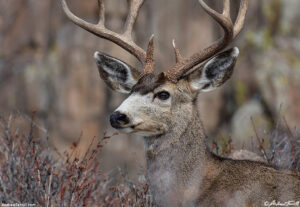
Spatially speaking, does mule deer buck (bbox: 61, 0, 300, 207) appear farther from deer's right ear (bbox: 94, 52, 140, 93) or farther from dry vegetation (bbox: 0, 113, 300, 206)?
dry vegetation (bbox: 0, 113, 300, 206)

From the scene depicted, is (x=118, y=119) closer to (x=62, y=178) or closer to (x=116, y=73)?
(x=116, y=73)

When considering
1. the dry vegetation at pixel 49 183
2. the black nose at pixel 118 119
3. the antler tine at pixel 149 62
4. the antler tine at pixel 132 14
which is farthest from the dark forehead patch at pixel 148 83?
the antler tine at pixel 132 14

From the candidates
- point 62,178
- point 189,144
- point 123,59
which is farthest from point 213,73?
point 123,59

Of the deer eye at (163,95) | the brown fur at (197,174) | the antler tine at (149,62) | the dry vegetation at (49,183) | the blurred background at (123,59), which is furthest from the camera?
the blurred background at (123,59)

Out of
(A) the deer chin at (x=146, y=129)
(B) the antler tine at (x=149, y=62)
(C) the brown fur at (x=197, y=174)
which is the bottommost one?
(C) the brown fur at (x=197, y=174)

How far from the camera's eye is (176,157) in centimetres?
523

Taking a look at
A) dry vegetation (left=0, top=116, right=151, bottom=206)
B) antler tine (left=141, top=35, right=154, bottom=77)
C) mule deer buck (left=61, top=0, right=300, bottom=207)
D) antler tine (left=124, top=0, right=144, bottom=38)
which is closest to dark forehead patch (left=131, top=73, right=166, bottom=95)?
mule deer buck (left=61, top=0, right=300, bottom=207)

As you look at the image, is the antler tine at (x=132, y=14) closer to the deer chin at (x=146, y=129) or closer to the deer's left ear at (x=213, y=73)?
the deer's left ear at (x=213, y=73)

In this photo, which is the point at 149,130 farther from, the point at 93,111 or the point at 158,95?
the point at 93,111

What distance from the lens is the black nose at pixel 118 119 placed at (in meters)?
5.07

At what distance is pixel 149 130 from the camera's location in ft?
17.2

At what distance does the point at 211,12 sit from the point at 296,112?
1002cm

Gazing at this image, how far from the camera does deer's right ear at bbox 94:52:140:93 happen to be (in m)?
5.95

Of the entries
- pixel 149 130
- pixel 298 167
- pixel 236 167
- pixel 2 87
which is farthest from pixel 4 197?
pixel 2 87
